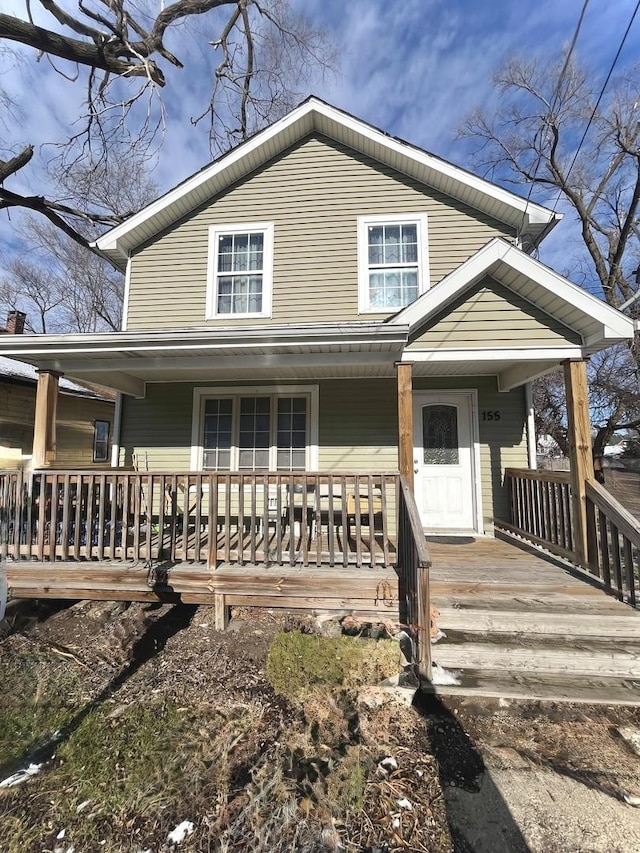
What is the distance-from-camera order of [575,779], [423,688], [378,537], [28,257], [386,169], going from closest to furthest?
1. [575,779]
2. [423,688]
3. [378,537]
4. [386,169]
5. [28,257]

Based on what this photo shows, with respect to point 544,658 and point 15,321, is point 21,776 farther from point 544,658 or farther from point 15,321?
point 15,321

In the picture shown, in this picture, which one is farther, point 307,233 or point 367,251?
point 307,233

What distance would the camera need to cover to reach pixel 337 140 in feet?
24.0

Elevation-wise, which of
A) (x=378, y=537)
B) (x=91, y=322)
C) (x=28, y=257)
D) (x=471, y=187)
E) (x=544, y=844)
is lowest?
(x=544, y=844)

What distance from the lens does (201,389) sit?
23.7 feet

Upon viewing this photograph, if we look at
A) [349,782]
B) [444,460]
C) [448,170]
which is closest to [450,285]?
[444,460]

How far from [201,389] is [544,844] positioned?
21.9 feet

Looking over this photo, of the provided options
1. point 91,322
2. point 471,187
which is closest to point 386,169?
point 471,187

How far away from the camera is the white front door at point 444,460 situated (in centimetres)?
658

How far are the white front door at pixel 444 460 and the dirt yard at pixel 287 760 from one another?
9.98 feet

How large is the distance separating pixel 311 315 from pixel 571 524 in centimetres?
488

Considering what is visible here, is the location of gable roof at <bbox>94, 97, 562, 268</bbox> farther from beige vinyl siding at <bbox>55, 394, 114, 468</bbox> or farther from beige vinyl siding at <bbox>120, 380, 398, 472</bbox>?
beige vinyl siding at <bbox>55, 394, 114, 468</bbox>

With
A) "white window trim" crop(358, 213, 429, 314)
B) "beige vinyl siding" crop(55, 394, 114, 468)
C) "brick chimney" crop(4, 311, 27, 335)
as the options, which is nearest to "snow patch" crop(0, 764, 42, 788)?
"white window trim" crop(358, 213, 429, 314)

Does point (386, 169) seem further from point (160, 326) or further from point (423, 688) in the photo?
point (423, 688)
